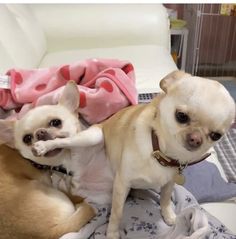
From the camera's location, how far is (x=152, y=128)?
967mm

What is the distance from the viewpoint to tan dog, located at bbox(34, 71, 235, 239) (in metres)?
0.84

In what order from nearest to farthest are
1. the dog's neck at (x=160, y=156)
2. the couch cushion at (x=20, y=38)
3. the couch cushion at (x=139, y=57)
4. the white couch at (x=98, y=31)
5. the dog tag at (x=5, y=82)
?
1. the dog's neck at (x=160, y=156)
2. the dog tag at (x=5, y=82)
3. the couch cushion at (x=20, y=38)
4. the couch cushion at (x=139, y=57)
5. the white couch at (x=98, y=31)

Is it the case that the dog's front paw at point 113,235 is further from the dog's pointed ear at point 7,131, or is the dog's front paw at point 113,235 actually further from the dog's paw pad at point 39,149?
the dog's pointed ear at point 7,131

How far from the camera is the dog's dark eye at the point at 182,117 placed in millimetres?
855

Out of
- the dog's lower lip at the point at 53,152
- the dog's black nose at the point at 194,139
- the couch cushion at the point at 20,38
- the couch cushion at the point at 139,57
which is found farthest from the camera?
the couch cushion at the point at 139,57

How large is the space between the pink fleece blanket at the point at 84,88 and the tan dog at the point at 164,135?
136mm

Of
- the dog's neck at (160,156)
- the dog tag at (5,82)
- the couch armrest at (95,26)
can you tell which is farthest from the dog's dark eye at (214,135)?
the couch armrest at (95,26)

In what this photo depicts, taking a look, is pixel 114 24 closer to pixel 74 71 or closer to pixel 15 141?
pixel 74 71

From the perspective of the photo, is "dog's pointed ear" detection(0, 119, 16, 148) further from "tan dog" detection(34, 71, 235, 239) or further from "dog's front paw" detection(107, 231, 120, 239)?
"dog's front paw" detection(107, 231, 120, 239)

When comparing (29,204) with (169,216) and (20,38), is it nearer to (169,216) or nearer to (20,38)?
(169,216)

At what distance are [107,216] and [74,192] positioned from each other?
0.42ft

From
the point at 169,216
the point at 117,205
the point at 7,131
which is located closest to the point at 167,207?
the point at 169,216

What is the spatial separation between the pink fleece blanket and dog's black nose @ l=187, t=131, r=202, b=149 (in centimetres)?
47

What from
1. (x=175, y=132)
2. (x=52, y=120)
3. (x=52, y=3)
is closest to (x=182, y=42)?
(x=52, y=3)
